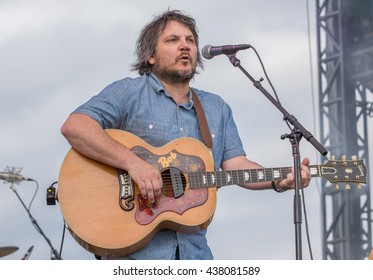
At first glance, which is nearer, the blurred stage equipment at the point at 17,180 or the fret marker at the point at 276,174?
the fret marker at the point at 276,174

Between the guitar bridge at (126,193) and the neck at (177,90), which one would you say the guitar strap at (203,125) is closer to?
the neck at (177,90)

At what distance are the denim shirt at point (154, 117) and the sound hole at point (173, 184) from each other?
18 centimetres

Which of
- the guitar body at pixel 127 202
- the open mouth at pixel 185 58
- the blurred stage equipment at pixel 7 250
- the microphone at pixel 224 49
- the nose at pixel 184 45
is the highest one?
the nose at pixel 184 45

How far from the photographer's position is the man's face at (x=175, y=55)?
4472 mm

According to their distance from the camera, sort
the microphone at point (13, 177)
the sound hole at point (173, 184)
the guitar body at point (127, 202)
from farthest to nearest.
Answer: the microphone at point (13, 177) → the sound hole at point (173, 184) → the guitar body at point (127, 202)

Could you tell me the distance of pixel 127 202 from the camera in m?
4.12

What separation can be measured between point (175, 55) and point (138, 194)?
816 mm

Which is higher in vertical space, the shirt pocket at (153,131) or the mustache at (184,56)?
the mustache at (184,56)

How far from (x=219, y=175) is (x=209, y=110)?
0.45 metres

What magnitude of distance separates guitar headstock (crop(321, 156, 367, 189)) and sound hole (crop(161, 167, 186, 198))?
0.74 metres

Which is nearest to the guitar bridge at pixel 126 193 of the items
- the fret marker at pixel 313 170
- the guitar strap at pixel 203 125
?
the guitar strap at pixel 203 125

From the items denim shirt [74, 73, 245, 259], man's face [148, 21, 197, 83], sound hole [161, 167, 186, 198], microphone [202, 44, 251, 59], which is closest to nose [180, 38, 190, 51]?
man's face [148, 21, 197, 83]
